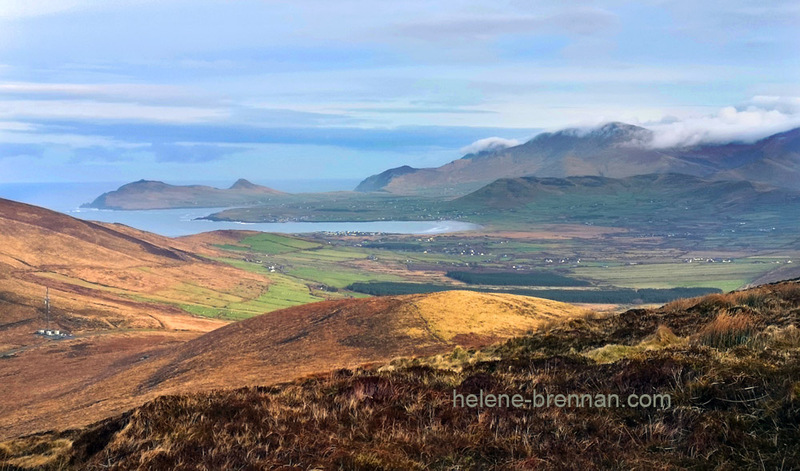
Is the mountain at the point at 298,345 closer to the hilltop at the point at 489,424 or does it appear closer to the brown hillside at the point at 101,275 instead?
the hilltop at the point at 489,424

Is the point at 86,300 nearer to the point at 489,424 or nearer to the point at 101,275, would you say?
the point at 101,275

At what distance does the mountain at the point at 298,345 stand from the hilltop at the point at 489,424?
47.1 ft

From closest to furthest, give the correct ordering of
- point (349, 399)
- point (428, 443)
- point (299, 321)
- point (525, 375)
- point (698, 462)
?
point (698, 462) < point (428, 443) < point (349, 399) < point (525, 375) < point (299, 321)

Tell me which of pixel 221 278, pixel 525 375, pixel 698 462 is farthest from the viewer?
pixel 221 278

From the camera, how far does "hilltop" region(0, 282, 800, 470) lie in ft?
23.8

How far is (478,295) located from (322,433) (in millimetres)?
33187

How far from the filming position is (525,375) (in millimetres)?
11609

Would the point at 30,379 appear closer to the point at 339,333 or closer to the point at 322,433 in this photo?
the point at 339,333

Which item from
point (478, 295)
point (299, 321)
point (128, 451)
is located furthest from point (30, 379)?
point (128, 451)

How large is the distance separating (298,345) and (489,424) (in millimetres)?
26408

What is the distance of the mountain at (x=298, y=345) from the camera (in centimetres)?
2794

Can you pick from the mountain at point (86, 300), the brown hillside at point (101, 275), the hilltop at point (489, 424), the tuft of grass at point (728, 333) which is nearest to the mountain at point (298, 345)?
the mountain at point (86, 300)

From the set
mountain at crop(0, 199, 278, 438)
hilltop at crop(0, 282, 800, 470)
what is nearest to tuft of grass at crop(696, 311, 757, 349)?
hilltop at crop(0, 282, 800, 470)

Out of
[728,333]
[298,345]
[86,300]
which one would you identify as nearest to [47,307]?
[86,300]
